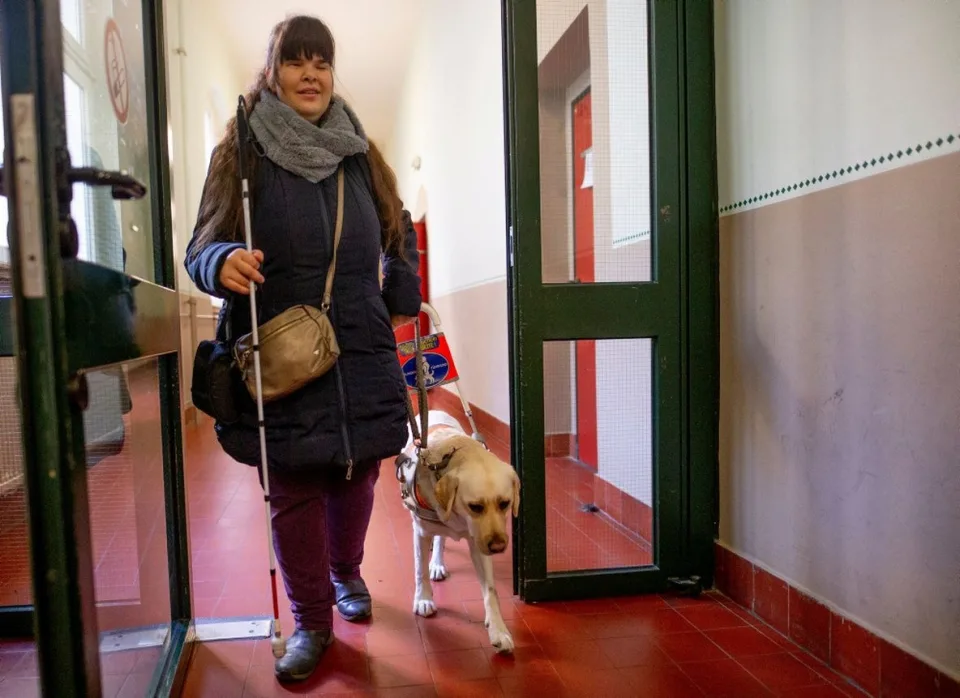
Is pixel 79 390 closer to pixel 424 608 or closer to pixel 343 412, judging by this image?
pixel 343 412

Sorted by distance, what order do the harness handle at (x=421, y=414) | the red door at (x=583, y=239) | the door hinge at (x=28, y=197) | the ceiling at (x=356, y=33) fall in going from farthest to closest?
the ceiling at (x=356, y=33), the red door at (x=583, y=239), the harness handle at (x=421, y=414), the door hinge at (x=28, y=197)

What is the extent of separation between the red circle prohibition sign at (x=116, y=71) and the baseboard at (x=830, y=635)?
189 centimetres

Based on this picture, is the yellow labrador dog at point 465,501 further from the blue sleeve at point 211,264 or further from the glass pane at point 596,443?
the blue sleeve at point 211,264

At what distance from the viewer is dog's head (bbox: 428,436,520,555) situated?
1.82m

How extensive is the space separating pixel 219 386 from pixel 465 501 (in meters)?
0.65

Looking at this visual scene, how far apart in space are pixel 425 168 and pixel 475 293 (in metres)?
3.30

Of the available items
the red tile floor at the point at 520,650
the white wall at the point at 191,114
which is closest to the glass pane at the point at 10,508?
the red tile floor at the point at 520,650

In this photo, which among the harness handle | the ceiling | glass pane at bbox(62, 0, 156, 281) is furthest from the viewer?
the ceiling

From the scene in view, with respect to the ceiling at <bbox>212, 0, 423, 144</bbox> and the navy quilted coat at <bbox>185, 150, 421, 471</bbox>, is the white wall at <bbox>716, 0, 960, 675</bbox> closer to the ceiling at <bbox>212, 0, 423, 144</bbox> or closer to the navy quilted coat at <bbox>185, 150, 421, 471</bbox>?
the navy quilted coat at <bbox>185, 150, 421, 471</bbox>

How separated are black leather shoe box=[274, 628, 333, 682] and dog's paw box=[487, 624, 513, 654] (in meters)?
0.41

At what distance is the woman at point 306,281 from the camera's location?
1.70 m

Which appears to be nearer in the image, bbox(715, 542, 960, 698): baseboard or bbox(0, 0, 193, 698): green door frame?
bbox(0, 0, 193, 698): green door frame

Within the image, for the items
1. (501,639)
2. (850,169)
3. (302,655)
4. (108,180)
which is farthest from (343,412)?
(850,169)

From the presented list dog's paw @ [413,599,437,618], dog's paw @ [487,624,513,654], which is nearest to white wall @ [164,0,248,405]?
dog's paw @ [413,599,437,618]
